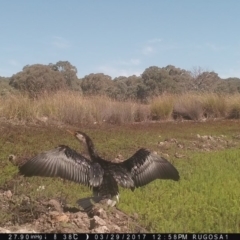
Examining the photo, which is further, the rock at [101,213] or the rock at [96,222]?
the rock at [101,213]

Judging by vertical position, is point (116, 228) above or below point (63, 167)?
below

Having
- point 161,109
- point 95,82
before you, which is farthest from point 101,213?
point 95,82

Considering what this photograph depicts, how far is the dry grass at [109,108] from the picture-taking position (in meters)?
15.0

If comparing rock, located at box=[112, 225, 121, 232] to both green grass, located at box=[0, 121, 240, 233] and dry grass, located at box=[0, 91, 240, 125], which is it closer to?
green grass, located at box=[0, 121, 240, 233]

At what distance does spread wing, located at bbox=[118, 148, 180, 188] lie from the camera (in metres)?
4.82

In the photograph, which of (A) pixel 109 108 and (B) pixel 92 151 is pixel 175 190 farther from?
(A) pixel 109 108

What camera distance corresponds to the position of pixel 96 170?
4.57 meters

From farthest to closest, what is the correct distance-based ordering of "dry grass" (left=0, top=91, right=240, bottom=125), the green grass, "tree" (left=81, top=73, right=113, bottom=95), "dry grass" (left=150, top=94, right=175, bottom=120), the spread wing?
"tree" (left=81, top=73, right=113, bottom=95), "dry grass" (left=150, top=94, right=175, bottom=120), "dry grass" (left=0, top=91, right=240, bottom=125), the green grass, the spread wing

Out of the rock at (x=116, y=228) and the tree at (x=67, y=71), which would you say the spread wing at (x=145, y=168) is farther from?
the tree at (x=67, y=71)

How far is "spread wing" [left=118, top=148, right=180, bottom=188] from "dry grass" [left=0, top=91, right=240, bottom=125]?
10.2 meters

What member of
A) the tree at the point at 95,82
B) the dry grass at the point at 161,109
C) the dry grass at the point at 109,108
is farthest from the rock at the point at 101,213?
the tree at the point at 95,82

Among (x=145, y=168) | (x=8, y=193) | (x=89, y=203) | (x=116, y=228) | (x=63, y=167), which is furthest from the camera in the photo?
(x=8, y=193)

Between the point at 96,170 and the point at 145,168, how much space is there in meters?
0.59

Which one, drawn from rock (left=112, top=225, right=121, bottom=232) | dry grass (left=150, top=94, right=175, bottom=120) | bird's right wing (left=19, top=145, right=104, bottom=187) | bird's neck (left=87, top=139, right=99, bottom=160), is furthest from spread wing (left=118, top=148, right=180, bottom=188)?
dry grass (left=150, top=94, right=175, bottom=120)
